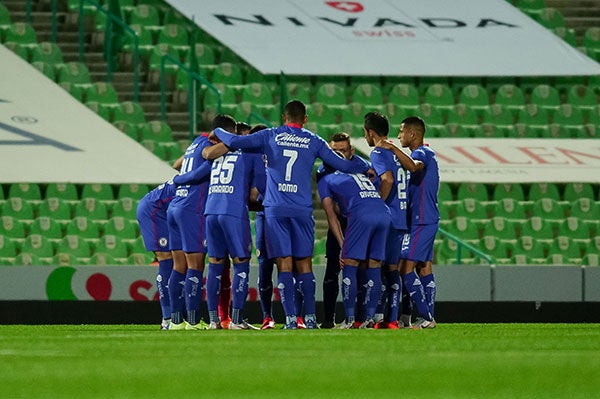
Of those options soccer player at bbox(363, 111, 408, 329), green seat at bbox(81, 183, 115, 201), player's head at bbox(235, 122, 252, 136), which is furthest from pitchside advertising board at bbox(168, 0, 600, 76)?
soccer player at bbox(363, 111, 408, 329)

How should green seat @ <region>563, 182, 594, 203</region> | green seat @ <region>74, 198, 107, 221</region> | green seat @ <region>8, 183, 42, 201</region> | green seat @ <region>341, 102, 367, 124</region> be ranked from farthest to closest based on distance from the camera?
1. green seat @ <region>341, 102, 367, 124</region>
2. green seat @ <region>563, 182, 594, 203</region>
3. green seat @ <region>8, 183, 42, 201</region>
4. green seat @ <region>74, 198, 107, 221</region>

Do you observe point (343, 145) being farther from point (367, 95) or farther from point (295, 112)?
point (367, 95)

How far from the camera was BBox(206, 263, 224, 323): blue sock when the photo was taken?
1130cm

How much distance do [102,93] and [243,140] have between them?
8.95 meters

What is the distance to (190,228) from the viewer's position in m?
11.5

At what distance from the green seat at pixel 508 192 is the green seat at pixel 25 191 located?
604cm

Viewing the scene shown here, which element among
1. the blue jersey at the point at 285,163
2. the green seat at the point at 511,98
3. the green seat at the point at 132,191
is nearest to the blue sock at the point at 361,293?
the blue jersey at the point at 285,163

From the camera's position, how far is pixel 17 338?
9172mm

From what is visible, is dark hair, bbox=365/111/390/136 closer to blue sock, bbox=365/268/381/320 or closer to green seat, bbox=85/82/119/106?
blue sock, bbox=365/268/381/320

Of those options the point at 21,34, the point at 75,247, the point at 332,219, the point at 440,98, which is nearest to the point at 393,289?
the point at 332,219

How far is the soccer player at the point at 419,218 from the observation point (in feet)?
38.6

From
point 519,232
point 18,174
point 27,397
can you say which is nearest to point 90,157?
point 18,174

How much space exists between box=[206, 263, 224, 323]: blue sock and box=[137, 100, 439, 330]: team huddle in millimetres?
11

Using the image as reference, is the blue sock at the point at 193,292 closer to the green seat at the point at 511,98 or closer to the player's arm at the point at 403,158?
the player's arm at the point at 403,158
